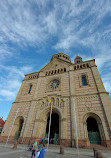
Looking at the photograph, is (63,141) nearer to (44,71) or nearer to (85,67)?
(85,67)

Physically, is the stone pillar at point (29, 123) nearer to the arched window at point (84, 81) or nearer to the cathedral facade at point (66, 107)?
the cathedral facade at point (66, 107)

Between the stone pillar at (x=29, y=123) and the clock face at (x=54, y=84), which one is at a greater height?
the clock face at (x=54, y=84)

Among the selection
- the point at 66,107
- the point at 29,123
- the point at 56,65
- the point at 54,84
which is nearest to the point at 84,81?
the point at 54,84

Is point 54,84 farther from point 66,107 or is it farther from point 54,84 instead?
point 66,107

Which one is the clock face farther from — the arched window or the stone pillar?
the arched window

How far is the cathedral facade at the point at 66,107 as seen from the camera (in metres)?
11.1

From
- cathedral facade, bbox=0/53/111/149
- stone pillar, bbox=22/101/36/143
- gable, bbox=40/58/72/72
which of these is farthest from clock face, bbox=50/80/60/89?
stone pillar, bbox=22/101/36/143

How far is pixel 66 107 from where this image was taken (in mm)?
13688

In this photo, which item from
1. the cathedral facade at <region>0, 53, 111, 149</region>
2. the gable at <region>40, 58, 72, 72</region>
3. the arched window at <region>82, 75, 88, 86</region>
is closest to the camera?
the cathedral facade at <region>0, 53, 111, 149</region>

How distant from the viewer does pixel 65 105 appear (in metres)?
13.9

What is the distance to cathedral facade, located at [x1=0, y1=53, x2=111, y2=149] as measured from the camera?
11.1m

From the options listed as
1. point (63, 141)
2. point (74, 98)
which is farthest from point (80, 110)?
point (63, 141)

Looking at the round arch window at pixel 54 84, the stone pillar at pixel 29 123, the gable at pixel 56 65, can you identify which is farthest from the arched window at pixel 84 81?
the stone pillar at pixel 29 123

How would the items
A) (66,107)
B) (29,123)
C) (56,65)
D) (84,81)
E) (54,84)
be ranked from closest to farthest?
(66,107) < (29,123) < (84,81) < (54,84) < (56,65)
